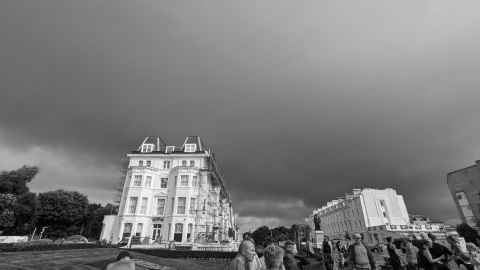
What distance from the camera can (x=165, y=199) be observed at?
1452 inches

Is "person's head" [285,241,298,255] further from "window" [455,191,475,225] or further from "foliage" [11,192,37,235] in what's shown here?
"window" [455,191,475,225]

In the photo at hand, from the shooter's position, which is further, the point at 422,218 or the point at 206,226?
the point at 422,218

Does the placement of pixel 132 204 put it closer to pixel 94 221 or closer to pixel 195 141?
pixel 195 141

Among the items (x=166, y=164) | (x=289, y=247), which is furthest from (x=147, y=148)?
(x=289, y=247)

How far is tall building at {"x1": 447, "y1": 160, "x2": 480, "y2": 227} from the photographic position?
3766 centimetres

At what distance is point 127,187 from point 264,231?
4271 inches

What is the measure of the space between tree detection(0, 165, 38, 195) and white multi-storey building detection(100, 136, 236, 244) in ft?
38.8

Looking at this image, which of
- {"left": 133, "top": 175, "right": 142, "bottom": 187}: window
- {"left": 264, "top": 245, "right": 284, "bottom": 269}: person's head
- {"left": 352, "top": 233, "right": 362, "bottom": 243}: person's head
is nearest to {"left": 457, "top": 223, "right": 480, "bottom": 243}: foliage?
{"left": 352, "top": 233, "right": 362, "bottom": 243}: person's head

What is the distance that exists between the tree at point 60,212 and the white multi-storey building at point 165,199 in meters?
15.5

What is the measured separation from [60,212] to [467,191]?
73565 mm

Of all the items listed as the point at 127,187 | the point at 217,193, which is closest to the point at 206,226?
the point at 217,193

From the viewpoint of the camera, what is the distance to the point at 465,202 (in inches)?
1565

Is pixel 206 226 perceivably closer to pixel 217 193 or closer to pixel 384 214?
pixel 217 193

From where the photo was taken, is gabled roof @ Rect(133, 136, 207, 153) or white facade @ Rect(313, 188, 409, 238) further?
white facade @ Rect(313, 188, 409, 238)
